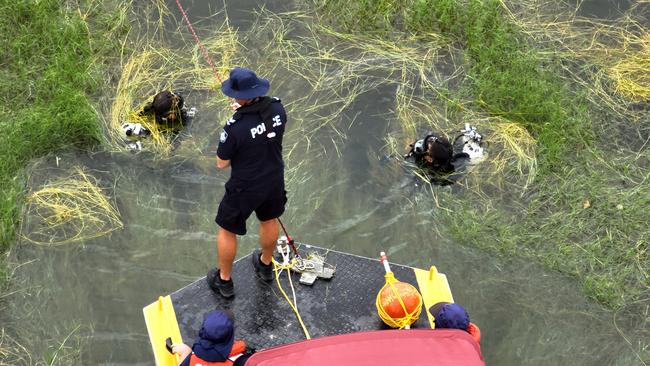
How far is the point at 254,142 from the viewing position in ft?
15.9

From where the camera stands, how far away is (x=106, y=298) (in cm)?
582

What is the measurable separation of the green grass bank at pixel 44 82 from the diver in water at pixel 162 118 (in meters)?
0.29

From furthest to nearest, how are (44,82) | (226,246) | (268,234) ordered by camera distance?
(44,82), (268,234), (226,246)

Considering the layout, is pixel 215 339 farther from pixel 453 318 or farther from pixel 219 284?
pixel 453 318

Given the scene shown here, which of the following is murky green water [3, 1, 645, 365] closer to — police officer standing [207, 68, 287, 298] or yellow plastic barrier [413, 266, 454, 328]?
yellow plastic barrier [413, 266, 454, 328]

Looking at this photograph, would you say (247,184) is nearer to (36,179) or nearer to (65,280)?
(65,280)

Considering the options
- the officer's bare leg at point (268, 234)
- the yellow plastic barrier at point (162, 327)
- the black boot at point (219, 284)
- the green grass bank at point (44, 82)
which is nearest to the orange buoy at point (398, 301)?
the officer's bare leg at point (268, 234)

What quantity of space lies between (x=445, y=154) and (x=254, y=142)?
219cm

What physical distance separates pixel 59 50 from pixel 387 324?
4.41m

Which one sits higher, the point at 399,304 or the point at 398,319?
the point at 399,304

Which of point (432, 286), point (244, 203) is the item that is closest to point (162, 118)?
point (244, 203)

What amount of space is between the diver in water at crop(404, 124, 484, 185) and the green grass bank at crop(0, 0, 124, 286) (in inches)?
112

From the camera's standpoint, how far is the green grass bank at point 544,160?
6.11 metres

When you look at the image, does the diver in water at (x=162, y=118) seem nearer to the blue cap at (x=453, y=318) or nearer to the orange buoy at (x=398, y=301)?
the orange buoy at (x=398, y=301)
